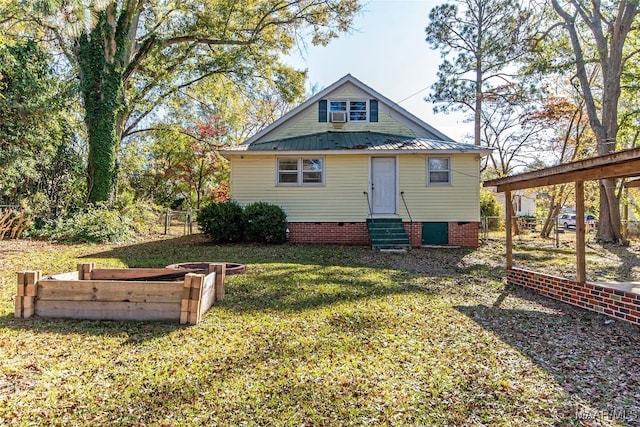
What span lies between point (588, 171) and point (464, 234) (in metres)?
7.64

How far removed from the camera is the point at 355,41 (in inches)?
643

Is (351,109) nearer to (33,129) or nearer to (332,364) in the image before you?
(33,129)

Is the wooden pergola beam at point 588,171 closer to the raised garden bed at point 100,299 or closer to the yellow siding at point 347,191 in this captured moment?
the raised garden bed at point 100,299

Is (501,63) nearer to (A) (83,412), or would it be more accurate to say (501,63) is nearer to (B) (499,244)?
(B) (499,244)

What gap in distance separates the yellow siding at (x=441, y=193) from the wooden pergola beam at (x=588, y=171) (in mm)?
5806

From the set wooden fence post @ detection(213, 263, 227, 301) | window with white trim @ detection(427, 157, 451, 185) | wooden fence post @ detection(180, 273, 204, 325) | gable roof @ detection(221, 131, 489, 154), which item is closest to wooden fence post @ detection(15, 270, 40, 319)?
wooden fence post @ detection(180, 273, 204, 325)

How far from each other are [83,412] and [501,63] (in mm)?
20338

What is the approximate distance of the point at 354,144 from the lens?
12430 mm

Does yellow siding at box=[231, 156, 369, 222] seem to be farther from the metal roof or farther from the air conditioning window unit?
the air conditioning window unit

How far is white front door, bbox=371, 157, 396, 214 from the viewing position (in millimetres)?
12586

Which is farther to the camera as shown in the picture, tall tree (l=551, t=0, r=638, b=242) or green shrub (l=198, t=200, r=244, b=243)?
tall tree (l=551, t=0, r=638, b=242)

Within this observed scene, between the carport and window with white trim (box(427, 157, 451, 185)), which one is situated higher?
window with white trim (box(427, 157, 451, 185))

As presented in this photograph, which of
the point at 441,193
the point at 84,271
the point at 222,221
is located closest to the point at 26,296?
the point at 84,271

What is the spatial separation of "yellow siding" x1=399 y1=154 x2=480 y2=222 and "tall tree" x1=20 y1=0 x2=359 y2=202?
25.2ft
